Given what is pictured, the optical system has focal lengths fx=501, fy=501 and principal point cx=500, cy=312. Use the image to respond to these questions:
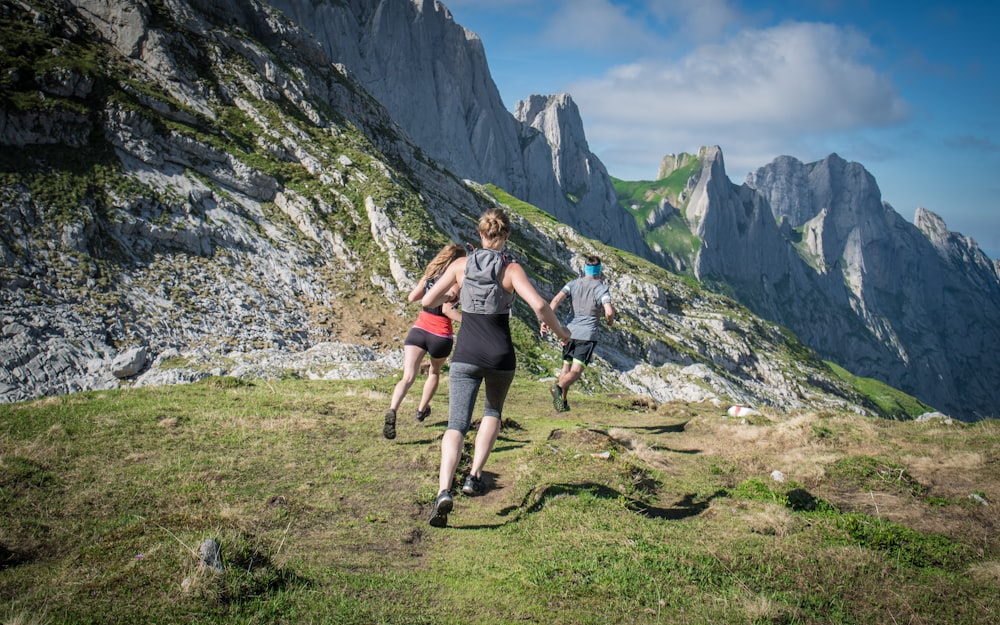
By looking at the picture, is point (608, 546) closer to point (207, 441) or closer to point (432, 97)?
point (207, 441)

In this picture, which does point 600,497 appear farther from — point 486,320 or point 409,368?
point 409,368

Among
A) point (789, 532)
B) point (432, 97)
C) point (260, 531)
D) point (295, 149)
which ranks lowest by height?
point (260, 531)

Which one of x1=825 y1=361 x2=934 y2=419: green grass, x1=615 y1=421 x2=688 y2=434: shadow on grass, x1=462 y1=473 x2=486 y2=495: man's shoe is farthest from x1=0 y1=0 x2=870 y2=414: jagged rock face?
x1=825 y1=361 x2=934 y2=419: green grass

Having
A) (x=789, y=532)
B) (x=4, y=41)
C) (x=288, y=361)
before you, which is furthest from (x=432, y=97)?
(x=789, y=532)

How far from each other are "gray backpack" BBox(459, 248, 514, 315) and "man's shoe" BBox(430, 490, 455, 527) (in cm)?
237

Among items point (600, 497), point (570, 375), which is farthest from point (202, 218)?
point (600, 497)

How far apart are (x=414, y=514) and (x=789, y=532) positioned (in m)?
5.03

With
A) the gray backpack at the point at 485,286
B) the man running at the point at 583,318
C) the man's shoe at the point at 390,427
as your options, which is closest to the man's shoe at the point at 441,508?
the gray backpack at the point at 485,286

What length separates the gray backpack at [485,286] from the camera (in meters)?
6.62

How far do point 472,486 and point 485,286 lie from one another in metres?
3.22

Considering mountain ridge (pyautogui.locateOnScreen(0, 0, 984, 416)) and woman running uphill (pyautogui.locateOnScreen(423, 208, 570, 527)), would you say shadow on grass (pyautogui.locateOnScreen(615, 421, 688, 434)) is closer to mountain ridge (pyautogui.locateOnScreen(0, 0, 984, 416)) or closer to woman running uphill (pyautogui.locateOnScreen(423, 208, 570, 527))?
woman running uphill (pyautogui.locateOnScreen(423, 208, 570, 527))

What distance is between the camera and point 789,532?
6.52 m

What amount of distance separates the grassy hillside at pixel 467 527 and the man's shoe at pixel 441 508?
247mm

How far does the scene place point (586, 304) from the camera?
1377 cm
